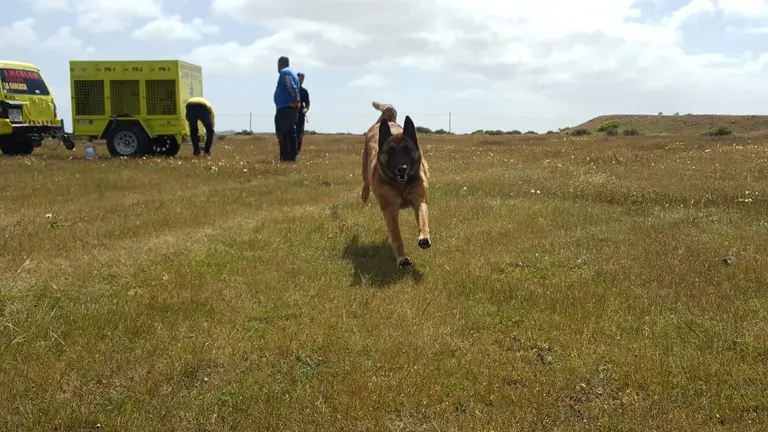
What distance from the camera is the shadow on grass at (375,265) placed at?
18.2 ft

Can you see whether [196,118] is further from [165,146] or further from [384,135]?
[384,135]

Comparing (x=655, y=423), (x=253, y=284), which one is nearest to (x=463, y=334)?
(x=655, y=423)

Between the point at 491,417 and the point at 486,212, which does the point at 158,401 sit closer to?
the point at 491,417

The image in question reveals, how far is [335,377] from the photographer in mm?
3541

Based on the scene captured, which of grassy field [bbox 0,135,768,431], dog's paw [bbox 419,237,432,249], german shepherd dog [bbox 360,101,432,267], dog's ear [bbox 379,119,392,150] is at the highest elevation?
dog's ear [bbox 379,119,392,150]

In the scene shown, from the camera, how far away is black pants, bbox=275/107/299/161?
15.0 m

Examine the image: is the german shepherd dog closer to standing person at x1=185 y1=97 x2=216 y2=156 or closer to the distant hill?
standing person at x1=185 y1=97 x2=216 y2=156

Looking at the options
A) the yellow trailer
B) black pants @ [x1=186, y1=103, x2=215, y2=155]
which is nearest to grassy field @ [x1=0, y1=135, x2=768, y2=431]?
black pants @ [x1=186, y1=103, x2=215, y2=155]

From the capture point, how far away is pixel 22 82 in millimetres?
17453

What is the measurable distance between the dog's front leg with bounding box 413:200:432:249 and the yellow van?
14.6 meters

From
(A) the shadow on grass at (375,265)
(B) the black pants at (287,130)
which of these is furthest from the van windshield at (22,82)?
(A) the shadow on grass at (375,265)

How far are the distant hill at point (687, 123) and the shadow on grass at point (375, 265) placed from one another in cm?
3271

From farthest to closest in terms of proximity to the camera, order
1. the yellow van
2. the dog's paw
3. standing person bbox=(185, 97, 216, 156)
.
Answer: the yellow van → standing person bbox=(185, 97, 216, 156) → the dog's paw

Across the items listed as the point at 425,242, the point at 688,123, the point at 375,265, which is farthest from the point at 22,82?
the point at 688,123
